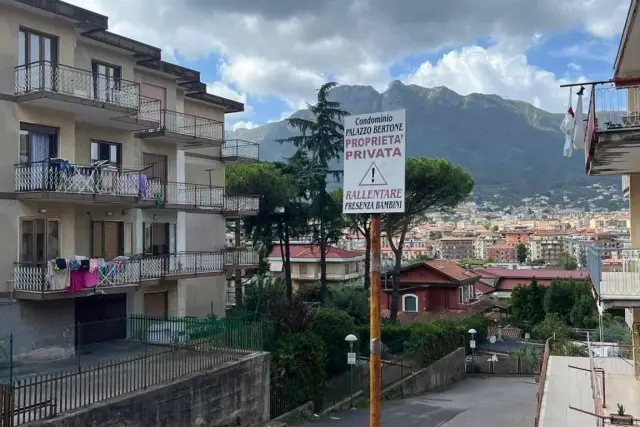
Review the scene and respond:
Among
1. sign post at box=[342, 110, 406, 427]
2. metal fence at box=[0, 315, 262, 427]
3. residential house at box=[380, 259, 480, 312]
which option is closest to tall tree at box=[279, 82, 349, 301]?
metal fence at box=[0, 315, 262, 427]

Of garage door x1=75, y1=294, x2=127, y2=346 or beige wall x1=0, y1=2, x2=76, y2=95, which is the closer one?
beige wall x1=0, y1=2, x2=76, y2=95

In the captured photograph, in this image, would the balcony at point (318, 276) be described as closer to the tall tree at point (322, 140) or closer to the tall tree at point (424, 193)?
the tall tree at point (424, 193)

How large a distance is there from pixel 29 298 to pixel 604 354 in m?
Result: 17.7

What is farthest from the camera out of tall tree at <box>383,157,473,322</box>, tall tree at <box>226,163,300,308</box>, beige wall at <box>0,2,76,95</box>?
tall tree at <box>383,157,473,322</box>

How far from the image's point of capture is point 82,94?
2031 cm

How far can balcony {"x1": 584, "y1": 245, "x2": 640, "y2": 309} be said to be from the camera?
1240cm

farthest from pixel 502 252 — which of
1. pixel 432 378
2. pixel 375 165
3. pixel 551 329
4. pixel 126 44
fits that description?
pixel 375 165

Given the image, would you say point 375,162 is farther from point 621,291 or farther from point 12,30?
point 12,30

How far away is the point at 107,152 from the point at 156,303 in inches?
261

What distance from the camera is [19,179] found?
62.6ft

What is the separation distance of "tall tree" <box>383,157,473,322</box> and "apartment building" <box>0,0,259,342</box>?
742 inches

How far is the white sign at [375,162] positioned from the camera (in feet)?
24.3

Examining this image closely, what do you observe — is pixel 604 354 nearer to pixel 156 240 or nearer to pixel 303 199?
pixel 156 240

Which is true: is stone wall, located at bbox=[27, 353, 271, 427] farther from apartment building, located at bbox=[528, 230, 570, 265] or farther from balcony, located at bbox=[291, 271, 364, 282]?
apartment building, located at bbox=[528, 230, 570, 265]
